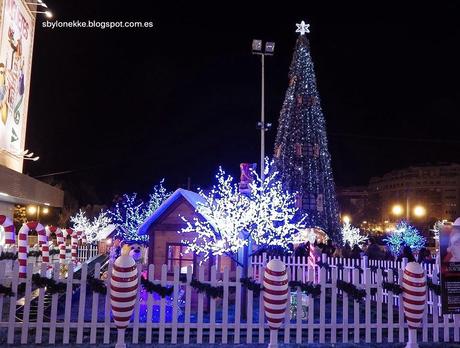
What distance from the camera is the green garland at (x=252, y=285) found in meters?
8.32

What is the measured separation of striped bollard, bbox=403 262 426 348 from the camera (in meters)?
8.15

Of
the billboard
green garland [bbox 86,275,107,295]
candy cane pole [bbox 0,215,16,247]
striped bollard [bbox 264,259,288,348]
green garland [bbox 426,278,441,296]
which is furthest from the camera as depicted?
the billboard

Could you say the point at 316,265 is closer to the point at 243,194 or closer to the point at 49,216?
the point at 243,194

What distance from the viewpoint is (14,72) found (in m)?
21.2

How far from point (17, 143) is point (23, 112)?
1803mm

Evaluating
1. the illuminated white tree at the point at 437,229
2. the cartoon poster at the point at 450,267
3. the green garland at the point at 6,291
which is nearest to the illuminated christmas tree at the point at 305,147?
the illuminated white tree at the point at 437,229

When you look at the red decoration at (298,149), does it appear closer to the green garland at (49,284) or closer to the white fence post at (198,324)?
the white fence post at (198,324)

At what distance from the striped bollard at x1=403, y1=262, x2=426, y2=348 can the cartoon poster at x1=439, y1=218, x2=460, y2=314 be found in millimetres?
518

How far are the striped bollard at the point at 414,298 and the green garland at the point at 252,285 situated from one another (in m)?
2.60

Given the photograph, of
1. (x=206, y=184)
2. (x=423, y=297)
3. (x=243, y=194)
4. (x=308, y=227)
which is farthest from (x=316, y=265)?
(x=206, y=184)

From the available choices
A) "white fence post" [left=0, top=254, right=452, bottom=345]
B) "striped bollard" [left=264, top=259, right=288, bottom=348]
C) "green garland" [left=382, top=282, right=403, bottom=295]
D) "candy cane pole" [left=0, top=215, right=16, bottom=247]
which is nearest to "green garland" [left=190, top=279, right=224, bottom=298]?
"white fence post" [left=0, top=254, right=452, bottom=345]

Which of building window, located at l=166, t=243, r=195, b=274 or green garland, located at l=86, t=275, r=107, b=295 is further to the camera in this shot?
building window, located at l=166, t=243, r=195, b=274

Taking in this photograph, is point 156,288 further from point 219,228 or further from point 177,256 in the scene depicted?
point 177,256

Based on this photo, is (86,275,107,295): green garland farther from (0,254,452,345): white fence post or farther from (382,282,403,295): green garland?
(382,282,403,295): green garland
